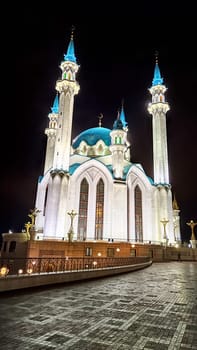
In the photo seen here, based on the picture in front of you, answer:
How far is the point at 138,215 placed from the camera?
121ft

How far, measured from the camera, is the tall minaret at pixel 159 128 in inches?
1490

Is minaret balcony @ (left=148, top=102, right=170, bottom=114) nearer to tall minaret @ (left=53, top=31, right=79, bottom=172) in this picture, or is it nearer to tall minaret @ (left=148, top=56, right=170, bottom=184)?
tall minaret @ (left=148, top=56, right=170, bottom=184)

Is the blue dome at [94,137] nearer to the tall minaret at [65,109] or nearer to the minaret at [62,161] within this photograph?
the tall minaret at [65,109]

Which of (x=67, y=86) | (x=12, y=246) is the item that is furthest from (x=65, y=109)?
(x=12, y=246)

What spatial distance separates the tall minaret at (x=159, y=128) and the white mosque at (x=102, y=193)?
164 mm

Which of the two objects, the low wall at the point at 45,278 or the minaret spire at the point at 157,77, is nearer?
the low wall at the point at 45,278

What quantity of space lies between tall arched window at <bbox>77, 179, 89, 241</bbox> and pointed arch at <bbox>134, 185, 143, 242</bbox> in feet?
27.4

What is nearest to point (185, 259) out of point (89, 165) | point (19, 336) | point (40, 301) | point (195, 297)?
point (89, 165)

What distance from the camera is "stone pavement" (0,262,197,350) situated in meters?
3.37

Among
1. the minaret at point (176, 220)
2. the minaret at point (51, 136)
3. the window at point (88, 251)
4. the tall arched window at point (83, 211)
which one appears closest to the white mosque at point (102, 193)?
the tall arched window at point (83, 211)

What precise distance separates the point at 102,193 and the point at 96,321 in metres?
31.1

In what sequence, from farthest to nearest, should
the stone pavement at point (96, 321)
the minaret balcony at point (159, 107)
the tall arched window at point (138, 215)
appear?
the minaret balcony at point (159, 107)
the tall arched window at point (138, 215)
the stone pavement at point (96, 321)

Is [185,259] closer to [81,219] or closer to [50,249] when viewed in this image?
[81,219]

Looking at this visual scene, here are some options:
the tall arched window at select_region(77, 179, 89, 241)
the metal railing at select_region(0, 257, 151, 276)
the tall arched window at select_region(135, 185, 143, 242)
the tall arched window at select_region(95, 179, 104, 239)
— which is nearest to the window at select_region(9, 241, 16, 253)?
the tall arched window at select_region(77, 179, 89, 241)
